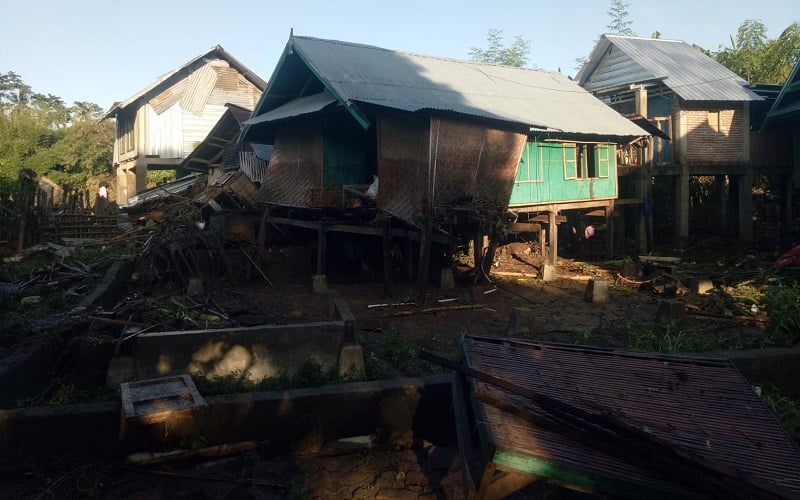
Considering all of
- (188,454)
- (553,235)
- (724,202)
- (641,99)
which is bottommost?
(188,454)

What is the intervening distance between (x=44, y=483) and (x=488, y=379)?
138 inches

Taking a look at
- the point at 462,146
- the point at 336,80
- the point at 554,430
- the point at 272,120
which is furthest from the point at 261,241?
the point at 554,430

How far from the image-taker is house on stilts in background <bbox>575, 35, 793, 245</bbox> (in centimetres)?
1802

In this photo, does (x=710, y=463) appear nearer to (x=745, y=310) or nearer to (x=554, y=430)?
(x=554, y=430)

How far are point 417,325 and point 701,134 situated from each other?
1338 cm

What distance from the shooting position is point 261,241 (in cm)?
1405

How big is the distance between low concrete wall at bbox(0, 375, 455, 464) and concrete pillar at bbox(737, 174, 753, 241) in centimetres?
1694

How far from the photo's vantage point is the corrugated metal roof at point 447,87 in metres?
11.8

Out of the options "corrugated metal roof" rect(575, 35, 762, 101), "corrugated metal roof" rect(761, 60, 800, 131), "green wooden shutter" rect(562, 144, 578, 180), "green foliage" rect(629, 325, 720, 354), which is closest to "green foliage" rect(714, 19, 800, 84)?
"corrugated metal roof" rect(575, 35, 762, 101)

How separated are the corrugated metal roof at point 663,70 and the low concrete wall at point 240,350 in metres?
15.4

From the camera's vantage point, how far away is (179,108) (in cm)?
2366

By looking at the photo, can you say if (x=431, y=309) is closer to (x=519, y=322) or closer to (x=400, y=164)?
(x=519, y=322)

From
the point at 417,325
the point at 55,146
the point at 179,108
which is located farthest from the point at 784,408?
the point at 55,146

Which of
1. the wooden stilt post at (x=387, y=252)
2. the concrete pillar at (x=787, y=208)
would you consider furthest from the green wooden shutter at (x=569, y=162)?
the concrete pillar at (x=787, y=208)
